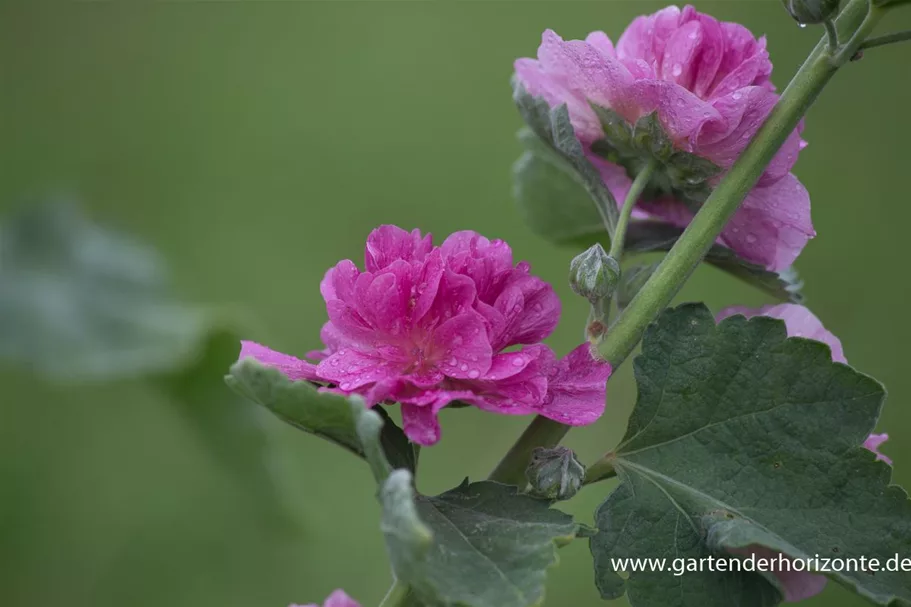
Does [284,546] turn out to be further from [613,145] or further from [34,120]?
[34,120]

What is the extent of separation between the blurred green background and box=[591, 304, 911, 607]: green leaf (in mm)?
975

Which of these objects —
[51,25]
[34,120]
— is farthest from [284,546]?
[51,25]

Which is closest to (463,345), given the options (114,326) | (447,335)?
(447,335)

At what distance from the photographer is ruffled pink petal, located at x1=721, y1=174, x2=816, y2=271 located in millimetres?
638

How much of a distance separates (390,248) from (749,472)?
240mm

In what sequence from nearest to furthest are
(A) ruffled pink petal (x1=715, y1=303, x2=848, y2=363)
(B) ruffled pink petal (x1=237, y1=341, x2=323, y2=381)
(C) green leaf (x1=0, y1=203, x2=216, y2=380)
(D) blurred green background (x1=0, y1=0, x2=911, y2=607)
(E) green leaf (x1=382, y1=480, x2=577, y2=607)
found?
(E) green leaf (x1=382, y1=480, x2=577, y2=607) → (B) ruffled pink petal (x1=237, y1=341, x2=323, y2=381) → (A) ruffled pink petal (x1=715, y1=303, x2=848, y2=363) → (C) green leaf (x1=0, y1=203, x2=216, y2=380) → (D) blurred green background (x1=0, y1=0, x2=911, y2=607)

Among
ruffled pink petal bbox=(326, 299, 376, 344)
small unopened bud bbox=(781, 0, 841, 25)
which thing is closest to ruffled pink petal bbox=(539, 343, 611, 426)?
ruffled pink petal bbox=(326, 299, 376, 344)

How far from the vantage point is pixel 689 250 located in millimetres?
594

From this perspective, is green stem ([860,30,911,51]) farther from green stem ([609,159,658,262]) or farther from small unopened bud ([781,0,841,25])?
green stem ([609,159,658,262])

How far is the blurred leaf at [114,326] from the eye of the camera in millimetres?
1362

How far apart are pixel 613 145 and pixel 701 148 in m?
0.07

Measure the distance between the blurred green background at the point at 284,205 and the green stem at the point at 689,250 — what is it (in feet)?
3.14

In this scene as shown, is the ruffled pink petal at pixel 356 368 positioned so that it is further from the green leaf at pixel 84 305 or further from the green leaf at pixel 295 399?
the green leaf at pixel 84 305

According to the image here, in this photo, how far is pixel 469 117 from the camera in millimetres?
3029
